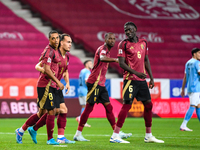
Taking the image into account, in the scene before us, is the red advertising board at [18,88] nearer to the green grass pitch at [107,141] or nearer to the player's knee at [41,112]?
the green grass pitch at [107,141]

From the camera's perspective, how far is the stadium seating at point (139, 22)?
2069 cm

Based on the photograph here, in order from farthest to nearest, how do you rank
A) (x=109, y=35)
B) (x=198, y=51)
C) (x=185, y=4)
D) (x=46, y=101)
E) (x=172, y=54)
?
(x=185, y=4)
(x=172, y=54)
(x=198, y=51)
(x=109, y=35)
(x=46, y=101)

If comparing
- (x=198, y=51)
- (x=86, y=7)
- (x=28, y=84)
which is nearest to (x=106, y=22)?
(x=86, y=7)

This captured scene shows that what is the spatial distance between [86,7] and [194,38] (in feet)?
22.1

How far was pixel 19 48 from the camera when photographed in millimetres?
19641

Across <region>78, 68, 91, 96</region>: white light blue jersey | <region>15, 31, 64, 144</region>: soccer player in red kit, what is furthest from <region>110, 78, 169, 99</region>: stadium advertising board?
<region>15, 31, 64, 144</region>: soccer player in red kit

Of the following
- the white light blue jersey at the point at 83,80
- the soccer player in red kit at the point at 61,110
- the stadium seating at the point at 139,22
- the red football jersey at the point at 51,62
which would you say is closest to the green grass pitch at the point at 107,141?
the soccer player in red kit at the point at 61,110

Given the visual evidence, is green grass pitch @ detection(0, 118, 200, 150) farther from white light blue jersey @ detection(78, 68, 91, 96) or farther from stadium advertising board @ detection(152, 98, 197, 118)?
stadium advertising board @ detection(152, 98, 197, 118)

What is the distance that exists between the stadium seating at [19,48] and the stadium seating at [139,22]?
5.03 ft

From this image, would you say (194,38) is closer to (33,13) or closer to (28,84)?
(33,13)

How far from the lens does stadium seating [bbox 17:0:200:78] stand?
67.9ft

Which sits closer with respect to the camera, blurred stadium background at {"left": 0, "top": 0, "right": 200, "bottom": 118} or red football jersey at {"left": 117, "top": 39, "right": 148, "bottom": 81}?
red football jersey at {"left": 117, "top": 39, "right": 148, "bottom": 81}

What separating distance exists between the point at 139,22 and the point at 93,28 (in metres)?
2.85

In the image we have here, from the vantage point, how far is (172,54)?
20812 millimetres
